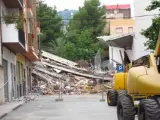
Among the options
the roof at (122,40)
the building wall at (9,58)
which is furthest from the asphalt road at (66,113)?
the roof at (122,40)

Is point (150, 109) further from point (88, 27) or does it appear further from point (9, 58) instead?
point (88, 27)

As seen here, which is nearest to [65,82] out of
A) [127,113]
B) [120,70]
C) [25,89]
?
[25,89]

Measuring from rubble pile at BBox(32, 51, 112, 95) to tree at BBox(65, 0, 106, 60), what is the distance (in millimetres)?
15451

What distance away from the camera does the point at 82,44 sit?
243 feet

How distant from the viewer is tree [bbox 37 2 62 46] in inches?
2977

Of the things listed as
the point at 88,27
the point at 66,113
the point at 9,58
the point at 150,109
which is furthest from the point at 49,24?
the point at 150,109

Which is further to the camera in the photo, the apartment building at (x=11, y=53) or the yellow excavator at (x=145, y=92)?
the apartment building at (x=11, y=53)

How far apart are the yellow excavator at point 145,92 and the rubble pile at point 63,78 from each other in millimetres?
33909

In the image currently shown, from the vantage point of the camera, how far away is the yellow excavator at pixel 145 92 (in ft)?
32.1

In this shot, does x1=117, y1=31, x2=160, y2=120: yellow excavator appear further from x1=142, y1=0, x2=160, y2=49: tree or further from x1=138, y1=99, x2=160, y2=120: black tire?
x1=142, y1=0, x2=160, y2=49: tree

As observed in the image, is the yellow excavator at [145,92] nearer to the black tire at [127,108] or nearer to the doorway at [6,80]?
the black tire at [127,108]

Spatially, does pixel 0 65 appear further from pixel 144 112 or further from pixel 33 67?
pixel 33 67

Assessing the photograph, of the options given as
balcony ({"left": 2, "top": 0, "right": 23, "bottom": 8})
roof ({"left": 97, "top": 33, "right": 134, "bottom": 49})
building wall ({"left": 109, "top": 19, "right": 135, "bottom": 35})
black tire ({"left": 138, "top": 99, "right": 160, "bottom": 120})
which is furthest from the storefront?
building wall ({"left": 109, "top": 19, "right": 135, "bottom": 35})

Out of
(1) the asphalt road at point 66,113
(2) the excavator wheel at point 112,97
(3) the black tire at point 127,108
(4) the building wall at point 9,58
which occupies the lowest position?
(1) the asphalt road at point 66,113
